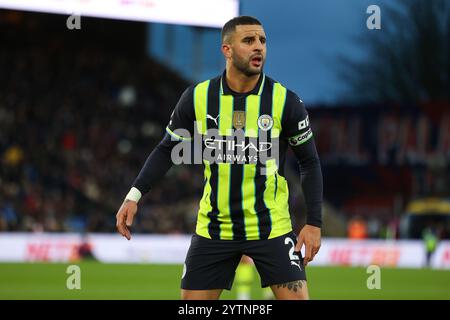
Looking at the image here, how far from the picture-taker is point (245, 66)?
554cm

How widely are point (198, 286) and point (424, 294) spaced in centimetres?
1089

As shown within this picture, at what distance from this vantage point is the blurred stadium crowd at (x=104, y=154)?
27250 millimetres

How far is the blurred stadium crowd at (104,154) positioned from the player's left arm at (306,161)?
20473mm

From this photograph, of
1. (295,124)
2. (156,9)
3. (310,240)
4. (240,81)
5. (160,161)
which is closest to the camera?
(310,240)

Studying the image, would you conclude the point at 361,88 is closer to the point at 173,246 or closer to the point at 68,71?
the point at 68,71

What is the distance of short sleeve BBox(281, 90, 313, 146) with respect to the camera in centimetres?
553

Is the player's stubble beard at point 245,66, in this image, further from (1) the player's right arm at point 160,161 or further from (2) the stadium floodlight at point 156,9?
(2) the stadium floodlight at point 156,9

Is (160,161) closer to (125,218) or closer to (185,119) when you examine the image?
(185,119)

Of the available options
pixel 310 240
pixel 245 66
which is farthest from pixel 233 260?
pixel 245 66

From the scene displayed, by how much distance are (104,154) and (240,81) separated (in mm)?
25563

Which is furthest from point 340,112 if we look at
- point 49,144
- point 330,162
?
point 49,144

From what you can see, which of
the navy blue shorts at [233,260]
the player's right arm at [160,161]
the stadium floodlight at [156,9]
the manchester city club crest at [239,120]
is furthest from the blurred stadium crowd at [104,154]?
the manchester city club crest at [239,120]

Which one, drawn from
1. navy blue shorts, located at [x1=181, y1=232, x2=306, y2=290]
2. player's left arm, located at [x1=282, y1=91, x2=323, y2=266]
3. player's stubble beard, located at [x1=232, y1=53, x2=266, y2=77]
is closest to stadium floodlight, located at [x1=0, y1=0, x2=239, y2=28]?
player's stubble beard, located at [x1=232, y1=53, x2=266, y2=77]

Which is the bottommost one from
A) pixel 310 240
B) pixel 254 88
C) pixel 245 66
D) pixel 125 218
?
pixel 310 240
